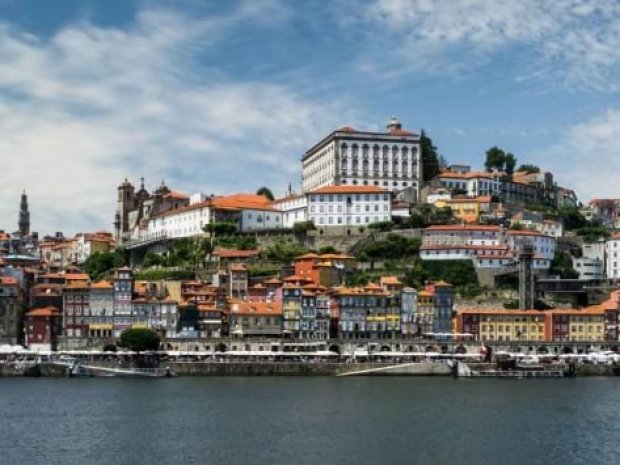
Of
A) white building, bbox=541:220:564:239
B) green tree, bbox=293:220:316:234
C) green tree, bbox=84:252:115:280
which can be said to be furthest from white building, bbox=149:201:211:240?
white building, bbox=541:220:564:239

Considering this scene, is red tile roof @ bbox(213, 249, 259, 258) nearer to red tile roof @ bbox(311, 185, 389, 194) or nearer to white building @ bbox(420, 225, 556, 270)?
red tile roof @ bbox(311, 185, 389, 194)

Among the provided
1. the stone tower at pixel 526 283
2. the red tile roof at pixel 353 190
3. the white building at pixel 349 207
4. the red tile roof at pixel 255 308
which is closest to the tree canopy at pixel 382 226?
the white building at pixel 349 207

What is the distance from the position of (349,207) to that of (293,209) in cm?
585

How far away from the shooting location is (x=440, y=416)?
44188 mm

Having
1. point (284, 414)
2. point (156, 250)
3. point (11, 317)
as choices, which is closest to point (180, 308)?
point (11, 317)

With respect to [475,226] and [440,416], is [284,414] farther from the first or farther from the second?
[475,226]

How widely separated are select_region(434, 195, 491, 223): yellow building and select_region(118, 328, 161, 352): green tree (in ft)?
107

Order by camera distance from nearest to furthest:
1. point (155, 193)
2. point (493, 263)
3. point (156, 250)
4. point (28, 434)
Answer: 1. point (28, 434)
2. point (493, 263)
3. point (156, 250)
4. point (155, 193)

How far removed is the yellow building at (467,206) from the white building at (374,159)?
4.95 metres

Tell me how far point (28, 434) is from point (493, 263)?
4759 cm

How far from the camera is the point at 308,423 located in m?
42.2

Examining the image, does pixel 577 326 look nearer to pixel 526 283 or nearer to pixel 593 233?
pixel 526 283

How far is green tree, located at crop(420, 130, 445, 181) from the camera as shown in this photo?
102m

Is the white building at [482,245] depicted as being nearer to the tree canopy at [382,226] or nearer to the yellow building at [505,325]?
the tree canopy at [382,226]
